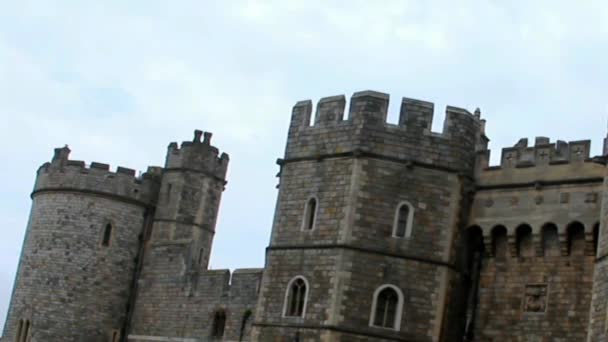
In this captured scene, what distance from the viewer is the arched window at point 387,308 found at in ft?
83.0

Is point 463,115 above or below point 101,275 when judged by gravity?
above

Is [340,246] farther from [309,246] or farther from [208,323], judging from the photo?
[208,323]

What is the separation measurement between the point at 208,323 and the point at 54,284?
221 inches

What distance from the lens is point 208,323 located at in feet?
111

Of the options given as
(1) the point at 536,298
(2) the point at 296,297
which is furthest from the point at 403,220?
(1) the point at 536,298

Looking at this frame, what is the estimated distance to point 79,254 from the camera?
120 ft

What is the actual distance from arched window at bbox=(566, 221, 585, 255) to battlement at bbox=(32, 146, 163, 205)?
16.8 metres

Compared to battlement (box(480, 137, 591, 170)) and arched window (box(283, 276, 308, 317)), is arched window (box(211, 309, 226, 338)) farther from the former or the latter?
battlement (box(480, 137, 591, 170))

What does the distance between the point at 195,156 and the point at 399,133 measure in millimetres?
13288

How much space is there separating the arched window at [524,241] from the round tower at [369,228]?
1387mm

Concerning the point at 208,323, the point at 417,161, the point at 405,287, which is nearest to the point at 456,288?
the point at 405,287

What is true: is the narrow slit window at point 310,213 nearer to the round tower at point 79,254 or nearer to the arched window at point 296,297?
the arched window at point 296,297

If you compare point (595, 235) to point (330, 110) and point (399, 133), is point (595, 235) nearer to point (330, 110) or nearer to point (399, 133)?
point (399, 133)

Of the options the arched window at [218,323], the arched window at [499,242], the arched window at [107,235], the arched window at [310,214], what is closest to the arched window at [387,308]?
the arched window at [310,214]
